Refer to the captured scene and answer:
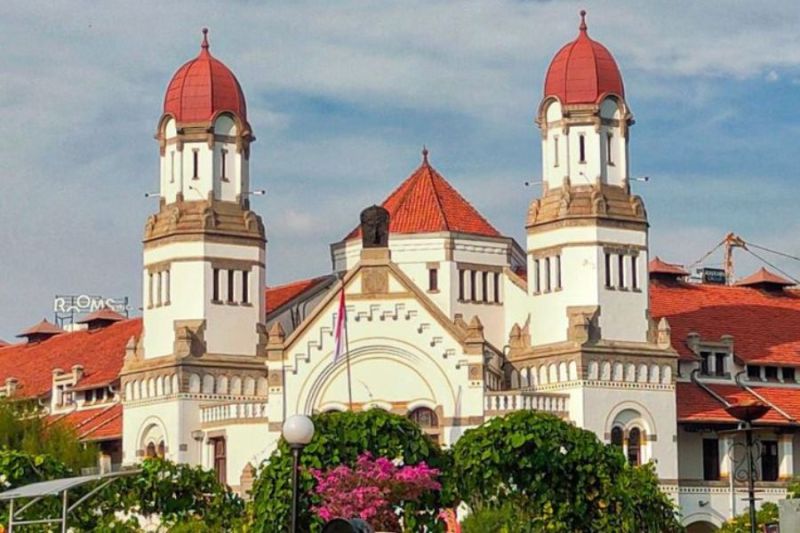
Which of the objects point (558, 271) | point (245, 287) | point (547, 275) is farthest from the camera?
point (245, 287)

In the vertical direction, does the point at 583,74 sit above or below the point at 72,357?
above

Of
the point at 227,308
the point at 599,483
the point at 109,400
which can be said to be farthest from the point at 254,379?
the point at 599,483

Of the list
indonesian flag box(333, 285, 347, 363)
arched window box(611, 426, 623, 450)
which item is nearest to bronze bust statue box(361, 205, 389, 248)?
indonesian flag box(333, 285, 347, 363)

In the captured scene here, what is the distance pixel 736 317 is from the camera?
102 m

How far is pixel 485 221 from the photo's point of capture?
332 feet

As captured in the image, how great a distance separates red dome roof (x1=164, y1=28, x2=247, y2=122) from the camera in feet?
313

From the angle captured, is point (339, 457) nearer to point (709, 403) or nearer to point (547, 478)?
point (547, 478)

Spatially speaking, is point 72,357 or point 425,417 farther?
point 72,357

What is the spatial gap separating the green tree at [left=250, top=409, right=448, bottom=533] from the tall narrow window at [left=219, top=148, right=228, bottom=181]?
88.4ft

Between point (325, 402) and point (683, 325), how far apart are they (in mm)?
17185

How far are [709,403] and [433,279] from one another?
12715 mm

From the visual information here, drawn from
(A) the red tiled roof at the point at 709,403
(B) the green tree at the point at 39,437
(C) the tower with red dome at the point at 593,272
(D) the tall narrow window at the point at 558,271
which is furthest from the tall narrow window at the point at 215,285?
(A) the red tiled roof at the point at 709,403

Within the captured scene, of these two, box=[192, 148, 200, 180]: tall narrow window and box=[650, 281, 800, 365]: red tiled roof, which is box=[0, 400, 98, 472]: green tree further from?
box=[650, 281, 800, 365]: red tiled roof

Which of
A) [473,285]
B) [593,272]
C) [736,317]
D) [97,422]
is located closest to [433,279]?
[473,285]
